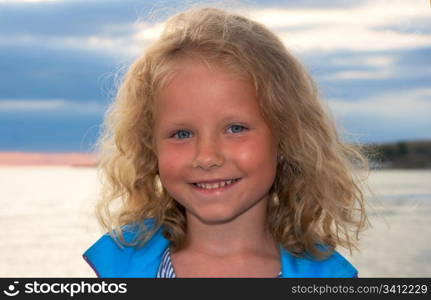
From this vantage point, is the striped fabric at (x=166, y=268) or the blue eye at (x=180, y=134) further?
Result: the striped fabric at (x=166, y=268)

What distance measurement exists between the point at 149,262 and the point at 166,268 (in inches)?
2.5

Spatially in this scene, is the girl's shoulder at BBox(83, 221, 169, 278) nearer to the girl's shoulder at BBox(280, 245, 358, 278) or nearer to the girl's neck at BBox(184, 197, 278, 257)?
the girl's neck at BBox(184, 197, 278, 257)

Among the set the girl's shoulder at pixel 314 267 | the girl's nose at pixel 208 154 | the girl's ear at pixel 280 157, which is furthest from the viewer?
the girl's ear at pixel 280 157

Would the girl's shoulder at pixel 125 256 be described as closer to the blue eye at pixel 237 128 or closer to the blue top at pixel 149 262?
the blue top at pixel 149 262

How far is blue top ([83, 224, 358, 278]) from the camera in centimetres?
236

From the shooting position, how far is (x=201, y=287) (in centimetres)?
228

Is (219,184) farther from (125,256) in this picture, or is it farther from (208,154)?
(125,256)

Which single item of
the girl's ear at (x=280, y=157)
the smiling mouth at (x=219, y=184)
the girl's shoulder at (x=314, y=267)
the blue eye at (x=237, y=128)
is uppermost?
the blue eye at (x=237, y=128)

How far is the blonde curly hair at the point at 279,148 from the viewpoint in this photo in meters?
2.41

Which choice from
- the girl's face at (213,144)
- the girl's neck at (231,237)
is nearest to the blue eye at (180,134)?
the girl's face at (213,144)

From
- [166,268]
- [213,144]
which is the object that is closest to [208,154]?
[213,144]

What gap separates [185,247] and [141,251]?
158mm

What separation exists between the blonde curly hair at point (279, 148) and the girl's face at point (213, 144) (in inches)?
2.8

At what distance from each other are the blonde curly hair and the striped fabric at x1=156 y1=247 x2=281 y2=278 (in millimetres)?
63
